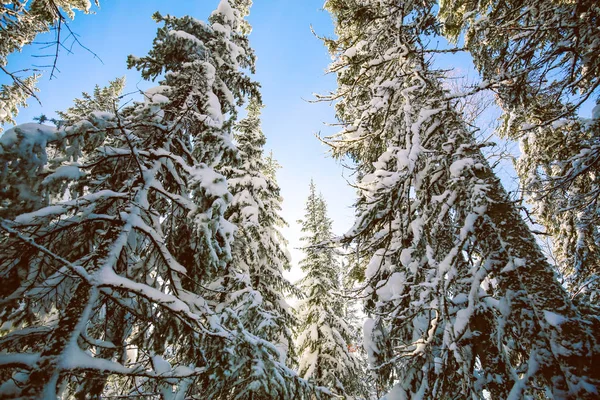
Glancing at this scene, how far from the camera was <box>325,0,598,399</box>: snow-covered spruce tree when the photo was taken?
117 inches

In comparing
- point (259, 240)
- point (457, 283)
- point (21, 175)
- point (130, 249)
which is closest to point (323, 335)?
point (259, 240)

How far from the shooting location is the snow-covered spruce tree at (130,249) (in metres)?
2.89

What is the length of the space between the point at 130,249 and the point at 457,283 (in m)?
5.08

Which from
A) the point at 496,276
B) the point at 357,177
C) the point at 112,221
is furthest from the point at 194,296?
the point at 357,177

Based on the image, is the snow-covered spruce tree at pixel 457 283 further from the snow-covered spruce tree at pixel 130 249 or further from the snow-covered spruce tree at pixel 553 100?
the snow-covered spruce tree at pixel 130 249

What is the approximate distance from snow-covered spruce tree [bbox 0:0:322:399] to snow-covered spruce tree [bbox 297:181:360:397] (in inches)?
253

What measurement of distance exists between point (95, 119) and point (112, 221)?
5.25 ft

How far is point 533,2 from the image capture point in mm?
4523

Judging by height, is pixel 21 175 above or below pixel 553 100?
below

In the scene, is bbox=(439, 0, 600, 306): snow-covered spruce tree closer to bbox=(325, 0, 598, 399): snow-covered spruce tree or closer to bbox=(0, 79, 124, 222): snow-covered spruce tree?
bbox=(325, 0, 598, 399): snow-covered spruce tree

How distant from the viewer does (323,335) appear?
13.0 m

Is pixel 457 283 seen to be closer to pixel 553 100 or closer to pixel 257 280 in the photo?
pixel 553 100

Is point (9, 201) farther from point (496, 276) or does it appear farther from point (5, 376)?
point (496, 276)

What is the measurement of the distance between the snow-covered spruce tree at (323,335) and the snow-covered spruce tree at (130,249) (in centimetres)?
642
